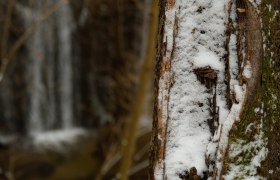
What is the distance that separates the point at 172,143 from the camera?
1.09 meters

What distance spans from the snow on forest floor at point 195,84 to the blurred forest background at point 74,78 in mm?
6352

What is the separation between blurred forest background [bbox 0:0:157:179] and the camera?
815 cm

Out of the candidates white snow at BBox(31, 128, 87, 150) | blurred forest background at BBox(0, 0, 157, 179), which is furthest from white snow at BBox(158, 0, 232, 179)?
white snow at BBox(31, 128, 87, 150)

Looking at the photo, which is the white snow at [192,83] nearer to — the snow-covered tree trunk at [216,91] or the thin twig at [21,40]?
the snow-covered tree trunk at [216,91]

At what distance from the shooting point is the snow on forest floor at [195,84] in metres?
1.08

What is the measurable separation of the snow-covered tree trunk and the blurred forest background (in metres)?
6.35

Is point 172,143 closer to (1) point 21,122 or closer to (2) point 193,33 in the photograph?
Result: (2) point 193,33

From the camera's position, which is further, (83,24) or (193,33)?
(83,24)

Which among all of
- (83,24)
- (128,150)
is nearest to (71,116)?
(83,24)

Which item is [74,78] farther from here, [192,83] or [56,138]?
[192,83]

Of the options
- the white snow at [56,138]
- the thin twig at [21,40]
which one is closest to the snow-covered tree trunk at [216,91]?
the thin twig at [21,40]

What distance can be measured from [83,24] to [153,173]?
8603mm

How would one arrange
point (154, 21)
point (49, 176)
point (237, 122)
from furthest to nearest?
point (49, 176)
point (154, 21)
point (237, 122)

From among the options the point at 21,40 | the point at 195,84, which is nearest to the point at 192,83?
the point at 195,84
